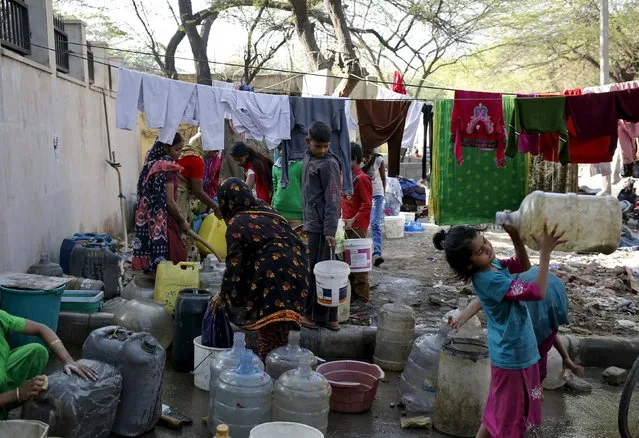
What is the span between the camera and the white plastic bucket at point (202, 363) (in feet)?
15.7

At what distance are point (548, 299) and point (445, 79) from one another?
133ft

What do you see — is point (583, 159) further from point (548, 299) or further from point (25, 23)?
point (25, 23)

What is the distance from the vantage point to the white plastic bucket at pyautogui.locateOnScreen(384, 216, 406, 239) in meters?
12.9

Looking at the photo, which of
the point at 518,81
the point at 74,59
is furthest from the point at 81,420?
the point at 518,81

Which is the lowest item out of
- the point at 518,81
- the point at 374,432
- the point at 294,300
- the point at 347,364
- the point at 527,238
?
the point at 374,432

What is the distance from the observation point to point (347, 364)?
4.88 m

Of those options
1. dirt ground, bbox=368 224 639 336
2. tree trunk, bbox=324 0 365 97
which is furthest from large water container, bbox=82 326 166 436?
tree trunk, bbox=324 0 365 97

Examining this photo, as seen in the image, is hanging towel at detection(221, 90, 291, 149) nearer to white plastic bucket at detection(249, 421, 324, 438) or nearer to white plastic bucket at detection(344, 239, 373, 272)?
white plastic bucket at detection(344, 239, 373, 272)

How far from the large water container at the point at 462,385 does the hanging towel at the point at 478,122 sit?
3912mm

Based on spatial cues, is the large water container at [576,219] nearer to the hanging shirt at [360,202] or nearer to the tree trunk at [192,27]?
the hanging shirt at [360,202]

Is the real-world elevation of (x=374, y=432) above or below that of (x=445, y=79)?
below

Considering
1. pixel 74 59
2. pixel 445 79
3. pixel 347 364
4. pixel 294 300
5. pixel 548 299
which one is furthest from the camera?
pixel 445 79

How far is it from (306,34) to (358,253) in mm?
7769

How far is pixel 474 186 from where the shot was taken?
332 inches
